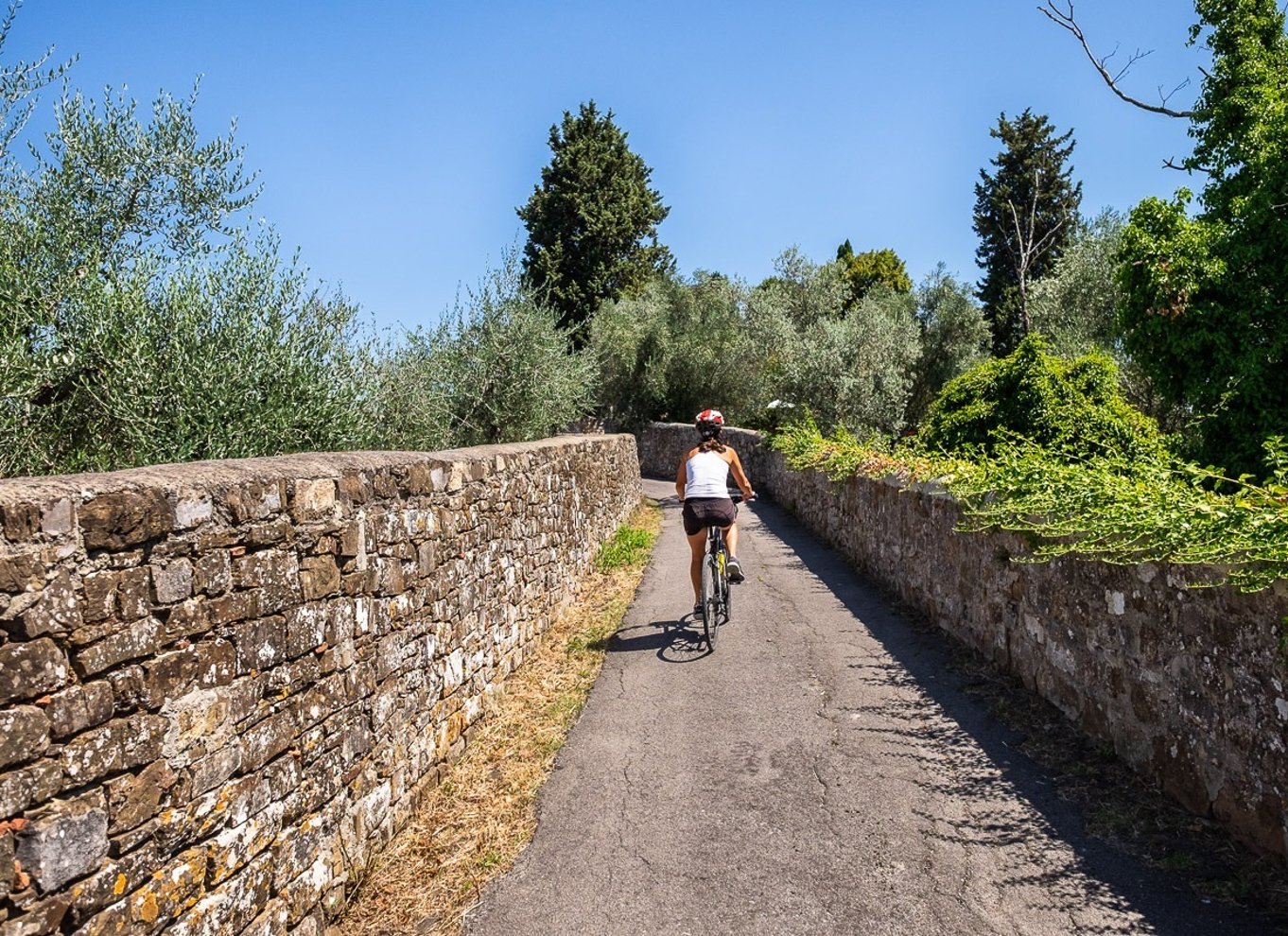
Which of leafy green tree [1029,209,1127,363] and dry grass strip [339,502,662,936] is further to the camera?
leafy green tree [1029,209,1127,363]

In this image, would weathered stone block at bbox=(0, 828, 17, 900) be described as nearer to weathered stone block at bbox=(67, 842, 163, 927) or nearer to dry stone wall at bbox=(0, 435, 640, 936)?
dry stone wall at bbox=(0, 435, 640, 936)

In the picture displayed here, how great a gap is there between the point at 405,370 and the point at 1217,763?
8949 mm

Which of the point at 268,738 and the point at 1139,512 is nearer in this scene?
the point at 268,738

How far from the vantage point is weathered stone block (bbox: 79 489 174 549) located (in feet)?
8.04

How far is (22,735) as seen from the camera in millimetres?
2158

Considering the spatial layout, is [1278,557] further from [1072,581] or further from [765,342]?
[765,342]

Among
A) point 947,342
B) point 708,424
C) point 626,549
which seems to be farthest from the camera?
point 947,342

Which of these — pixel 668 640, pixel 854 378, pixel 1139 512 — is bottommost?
pixel 668 640

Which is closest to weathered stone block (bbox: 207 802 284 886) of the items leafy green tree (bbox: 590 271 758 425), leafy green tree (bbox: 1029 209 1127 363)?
leafy green tree (bbox: 1029 209 1127 363)

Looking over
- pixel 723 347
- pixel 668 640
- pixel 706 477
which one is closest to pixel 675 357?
pixel 723 347

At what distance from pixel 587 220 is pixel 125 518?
36.2m

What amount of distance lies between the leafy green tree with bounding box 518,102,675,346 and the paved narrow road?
31.0 m

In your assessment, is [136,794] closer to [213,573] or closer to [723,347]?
[213,573]

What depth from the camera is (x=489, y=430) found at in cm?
1284
